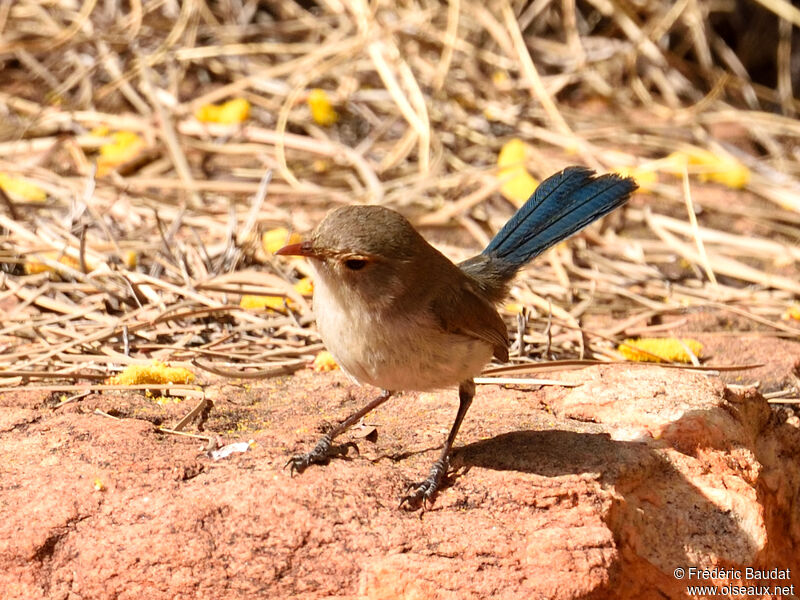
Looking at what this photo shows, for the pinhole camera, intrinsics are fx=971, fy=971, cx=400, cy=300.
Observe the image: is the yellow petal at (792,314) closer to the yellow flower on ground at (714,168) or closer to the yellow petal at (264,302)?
the yellow flower on ground at (714,168)

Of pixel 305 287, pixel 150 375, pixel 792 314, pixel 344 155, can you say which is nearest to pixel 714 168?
pixel 792 314

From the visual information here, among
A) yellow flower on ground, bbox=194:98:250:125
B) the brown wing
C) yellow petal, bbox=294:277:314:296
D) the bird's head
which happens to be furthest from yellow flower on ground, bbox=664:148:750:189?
the bird's head

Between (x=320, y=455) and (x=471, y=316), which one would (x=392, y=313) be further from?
(x=320, y=455)

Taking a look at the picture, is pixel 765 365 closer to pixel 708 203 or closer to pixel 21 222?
pixel 708 203

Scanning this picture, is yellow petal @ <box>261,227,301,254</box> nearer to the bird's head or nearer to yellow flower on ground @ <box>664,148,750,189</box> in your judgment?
the bird's head

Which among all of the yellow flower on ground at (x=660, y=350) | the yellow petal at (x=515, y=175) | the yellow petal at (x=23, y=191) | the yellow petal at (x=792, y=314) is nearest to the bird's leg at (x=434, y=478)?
the yellow flower on ground at (x=660, y=350)
